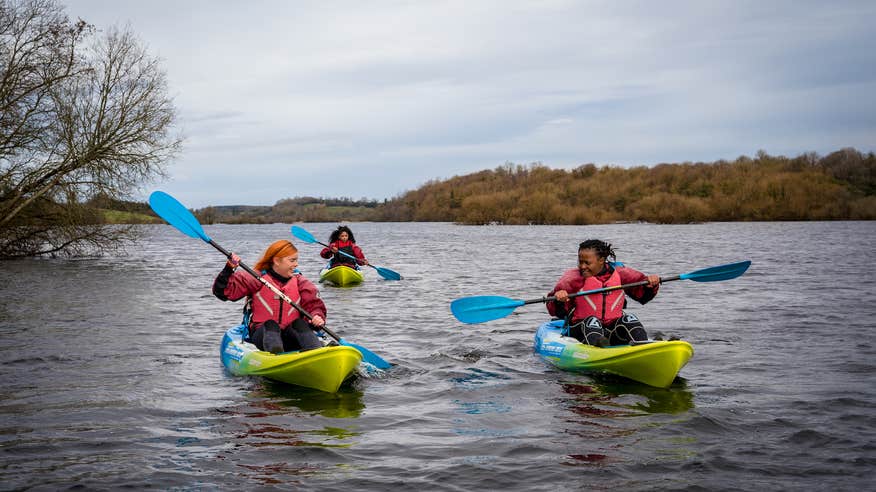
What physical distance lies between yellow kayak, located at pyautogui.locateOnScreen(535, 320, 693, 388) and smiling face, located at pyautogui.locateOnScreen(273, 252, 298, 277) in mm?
2853

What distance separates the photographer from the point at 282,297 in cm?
704

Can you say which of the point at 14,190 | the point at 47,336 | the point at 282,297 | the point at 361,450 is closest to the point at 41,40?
the point at 14,190

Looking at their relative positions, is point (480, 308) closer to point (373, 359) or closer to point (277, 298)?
point (373, 359)

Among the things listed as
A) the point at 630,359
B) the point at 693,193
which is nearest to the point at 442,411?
the point at 630,359

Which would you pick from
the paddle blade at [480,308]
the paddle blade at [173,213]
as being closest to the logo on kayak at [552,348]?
the paddle blade at [480,308]

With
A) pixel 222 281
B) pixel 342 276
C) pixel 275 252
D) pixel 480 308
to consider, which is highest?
pixel 275 252

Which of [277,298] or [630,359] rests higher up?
[277,298]

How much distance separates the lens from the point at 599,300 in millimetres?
7625

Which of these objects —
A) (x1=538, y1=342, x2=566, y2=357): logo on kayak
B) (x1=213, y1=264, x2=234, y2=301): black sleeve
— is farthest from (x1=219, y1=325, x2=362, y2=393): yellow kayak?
(x1=538, y1=342, x2=566, y2=357): logo on kayak

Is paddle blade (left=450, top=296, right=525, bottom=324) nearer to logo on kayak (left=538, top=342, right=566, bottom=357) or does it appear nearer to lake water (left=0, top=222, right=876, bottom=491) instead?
lake water (left=0, top=222, right=876, bottom=491)

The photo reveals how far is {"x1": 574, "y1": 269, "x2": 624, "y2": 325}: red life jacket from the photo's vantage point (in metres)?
7.61

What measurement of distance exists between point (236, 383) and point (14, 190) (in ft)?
59.4

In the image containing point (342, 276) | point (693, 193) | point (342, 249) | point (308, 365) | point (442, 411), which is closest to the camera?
point (442, 411)

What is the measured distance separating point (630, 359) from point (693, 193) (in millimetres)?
79034
